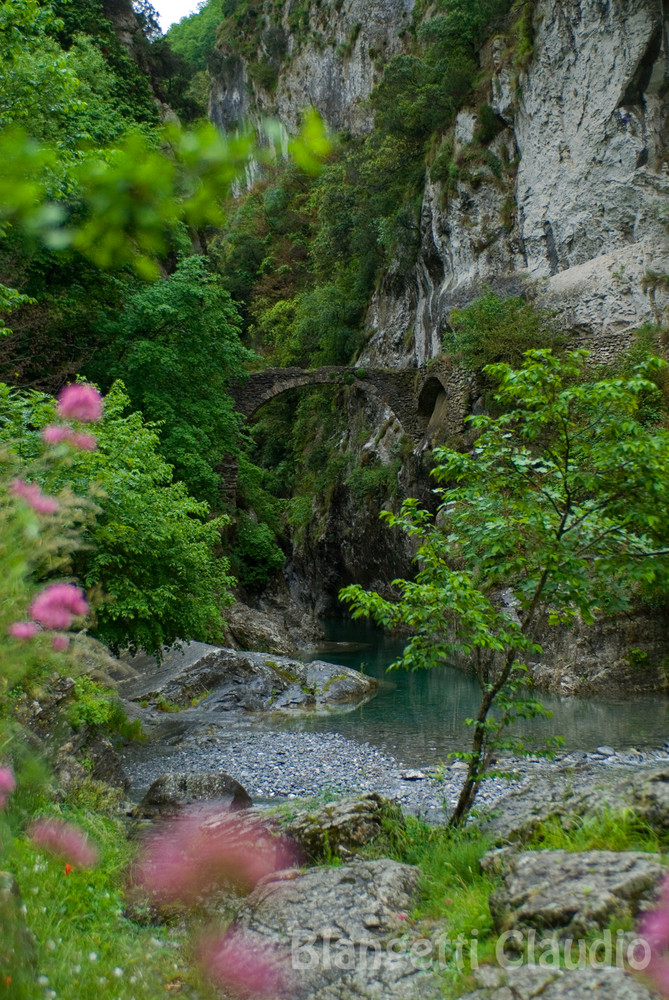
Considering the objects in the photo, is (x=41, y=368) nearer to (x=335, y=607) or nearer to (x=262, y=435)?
(x=335, y=607)

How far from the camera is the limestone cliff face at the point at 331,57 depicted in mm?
39250

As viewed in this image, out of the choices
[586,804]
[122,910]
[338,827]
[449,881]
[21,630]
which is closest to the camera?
[21,630]

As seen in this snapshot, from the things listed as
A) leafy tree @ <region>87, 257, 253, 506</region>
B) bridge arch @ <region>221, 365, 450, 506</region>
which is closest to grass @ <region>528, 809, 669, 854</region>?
leafy tree @ <region>87, 257, 253, 506</region>

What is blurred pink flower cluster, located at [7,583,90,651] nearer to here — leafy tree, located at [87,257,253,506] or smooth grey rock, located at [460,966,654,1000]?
smooth grey rock, located at [460,966,654,1000]

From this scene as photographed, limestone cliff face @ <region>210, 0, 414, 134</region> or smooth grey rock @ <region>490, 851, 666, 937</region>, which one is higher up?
limestone cliff face @ <region>210, 0, 414, 134</region>

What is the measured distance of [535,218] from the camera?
2284 centimetres

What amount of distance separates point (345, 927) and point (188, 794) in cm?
320

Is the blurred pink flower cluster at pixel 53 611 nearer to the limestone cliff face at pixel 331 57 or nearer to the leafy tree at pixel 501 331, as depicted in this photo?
the leafy tree at pixel 501 331

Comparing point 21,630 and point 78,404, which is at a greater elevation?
point 78,404

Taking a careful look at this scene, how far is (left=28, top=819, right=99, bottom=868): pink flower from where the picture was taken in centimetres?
396

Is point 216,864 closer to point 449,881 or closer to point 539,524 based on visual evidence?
point 449,881

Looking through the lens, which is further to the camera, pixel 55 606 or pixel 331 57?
pixel 331 57

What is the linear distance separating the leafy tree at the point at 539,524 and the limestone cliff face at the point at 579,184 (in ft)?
52.3

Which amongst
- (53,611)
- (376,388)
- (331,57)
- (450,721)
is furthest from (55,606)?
(331,57)
